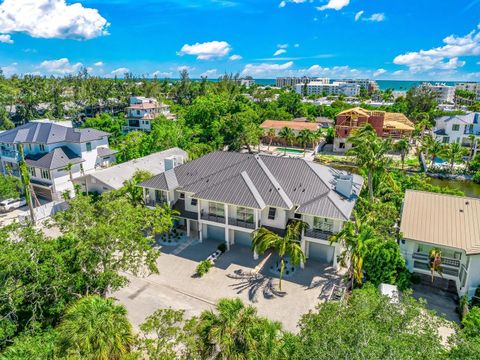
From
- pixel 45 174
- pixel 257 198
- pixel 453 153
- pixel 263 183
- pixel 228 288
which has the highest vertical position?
pixel 263 183

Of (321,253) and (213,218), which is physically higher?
(213,218)

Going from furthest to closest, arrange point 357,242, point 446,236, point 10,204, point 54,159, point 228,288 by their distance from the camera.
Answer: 1. point 54,159
2. point 10,204
3. point 228,288
4. point 446,236
5. point 357,242

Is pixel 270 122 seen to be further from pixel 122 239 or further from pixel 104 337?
pixel 104 337

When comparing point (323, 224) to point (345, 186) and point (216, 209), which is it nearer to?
point (345, 186)

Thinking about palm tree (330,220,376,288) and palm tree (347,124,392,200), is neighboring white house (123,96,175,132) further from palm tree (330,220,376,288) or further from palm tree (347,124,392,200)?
palm tree (330,220,376,288)

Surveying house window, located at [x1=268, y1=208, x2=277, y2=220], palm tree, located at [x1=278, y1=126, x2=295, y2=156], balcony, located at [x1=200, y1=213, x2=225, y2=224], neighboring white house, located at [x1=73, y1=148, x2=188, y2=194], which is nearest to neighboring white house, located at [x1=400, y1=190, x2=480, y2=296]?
house window, located at [x1=268, y1=208, x2=277, y2=220]

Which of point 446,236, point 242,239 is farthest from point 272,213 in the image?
point 446,236

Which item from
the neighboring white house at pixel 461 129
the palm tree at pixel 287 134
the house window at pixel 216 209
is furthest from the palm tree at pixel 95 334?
the neighboring white house at pixel 461 129
